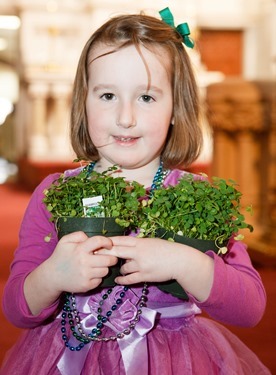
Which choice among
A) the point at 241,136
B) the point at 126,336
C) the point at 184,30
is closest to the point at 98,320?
the point at 126,336

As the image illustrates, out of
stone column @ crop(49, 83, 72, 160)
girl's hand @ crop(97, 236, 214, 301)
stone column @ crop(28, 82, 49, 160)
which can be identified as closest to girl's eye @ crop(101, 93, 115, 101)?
girl's hand @ crop(97, 236, 214, 301)

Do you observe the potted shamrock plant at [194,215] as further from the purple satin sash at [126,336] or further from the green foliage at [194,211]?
the purple satin sash at [126,336]

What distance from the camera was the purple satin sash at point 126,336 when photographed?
1155 mm

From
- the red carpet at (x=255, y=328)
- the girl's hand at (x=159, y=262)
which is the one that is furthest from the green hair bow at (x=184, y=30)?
the red carpet at (x=255, y=328)

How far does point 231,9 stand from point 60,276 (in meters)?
9.26

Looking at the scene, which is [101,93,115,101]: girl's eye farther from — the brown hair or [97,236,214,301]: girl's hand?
[97,236,214,301]: girl's hand

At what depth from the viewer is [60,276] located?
106 cm

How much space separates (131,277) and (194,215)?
13 centimetres

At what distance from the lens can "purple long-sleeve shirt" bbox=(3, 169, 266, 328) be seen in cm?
112

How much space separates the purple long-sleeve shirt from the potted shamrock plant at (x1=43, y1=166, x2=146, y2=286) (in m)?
0.06

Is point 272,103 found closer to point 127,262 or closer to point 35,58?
point 127,262

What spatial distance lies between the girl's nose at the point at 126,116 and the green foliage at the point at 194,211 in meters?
0.16

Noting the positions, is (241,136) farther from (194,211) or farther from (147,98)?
(194,211)

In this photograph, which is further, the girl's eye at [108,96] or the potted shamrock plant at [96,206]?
the girl's eye at [108,96]
